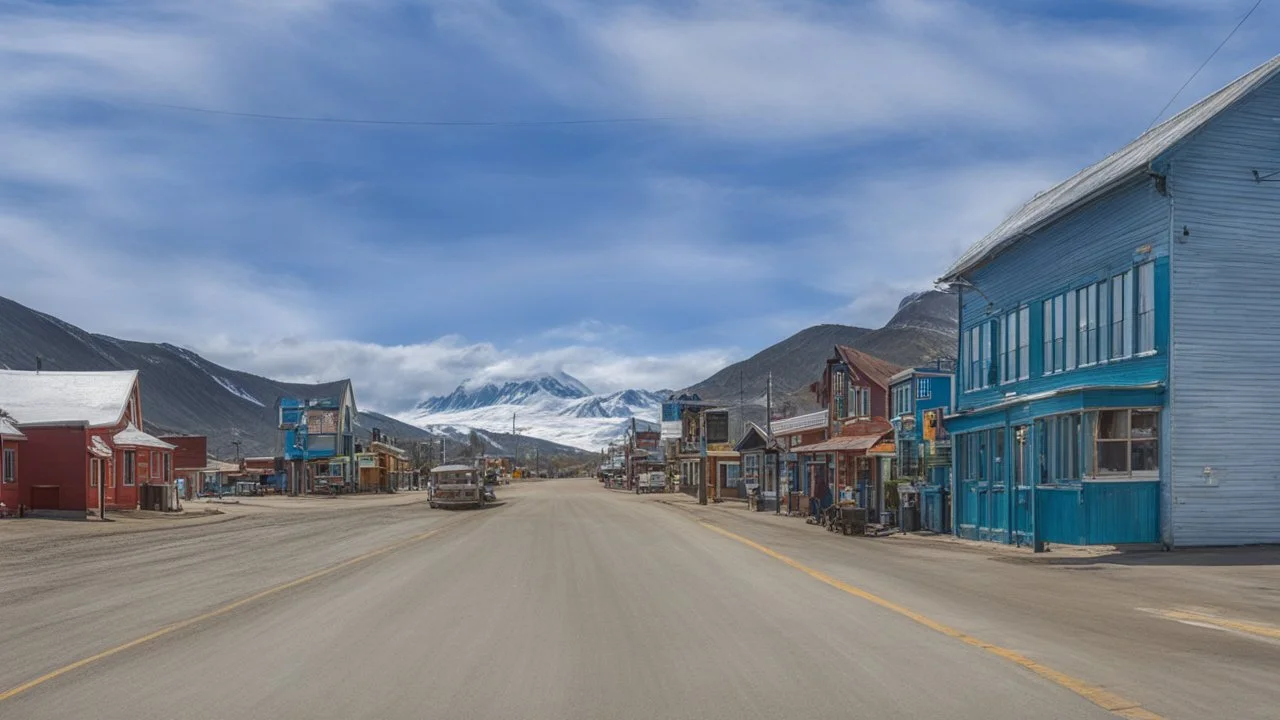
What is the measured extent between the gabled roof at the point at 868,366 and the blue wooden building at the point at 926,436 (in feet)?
10.7

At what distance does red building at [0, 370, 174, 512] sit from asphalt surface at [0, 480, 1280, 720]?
23634 mm

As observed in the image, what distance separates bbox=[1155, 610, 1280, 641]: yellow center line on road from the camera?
12133 millimetres

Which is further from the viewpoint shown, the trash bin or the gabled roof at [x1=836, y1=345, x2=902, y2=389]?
the gabled roof at [x1=836, y1=345, x2=902, y2=389]

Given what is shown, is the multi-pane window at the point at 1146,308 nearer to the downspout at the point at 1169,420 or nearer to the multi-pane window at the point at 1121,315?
the multi-pane window at the point at 1121,315

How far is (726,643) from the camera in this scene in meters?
11.4

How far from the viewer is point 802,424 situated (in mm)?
61375

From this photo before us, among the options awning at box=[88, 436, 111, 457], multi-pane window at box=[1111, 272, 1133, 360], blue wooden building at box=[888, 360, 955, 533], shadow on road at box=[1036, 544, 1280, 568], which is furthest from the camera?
awning at box=[88, 436, 111, 457]

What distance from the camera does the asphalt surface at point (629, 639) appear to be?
861cm

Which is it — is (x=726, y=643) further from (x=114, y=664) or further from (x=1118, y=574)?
(x=1118, y=574)

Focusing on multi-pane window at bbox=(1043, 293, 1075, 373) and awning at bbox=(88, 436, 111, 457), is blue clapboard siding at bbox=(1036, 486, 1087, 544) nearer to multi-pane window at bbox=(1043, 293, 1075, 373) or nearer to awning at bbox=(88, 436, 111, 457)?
multi-pane window at bbox=(1043, 293, 1075, 373)

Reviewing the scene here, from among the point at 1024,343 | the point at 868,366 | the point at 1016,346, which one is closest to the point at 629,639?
the point at 1024,343

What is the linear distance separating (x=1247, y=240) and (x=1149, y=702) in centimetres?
1940

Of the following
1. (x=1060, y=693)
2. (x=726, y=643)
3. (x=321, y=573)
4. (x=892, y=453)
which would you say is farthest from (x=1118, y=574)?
(x=892, y=453)

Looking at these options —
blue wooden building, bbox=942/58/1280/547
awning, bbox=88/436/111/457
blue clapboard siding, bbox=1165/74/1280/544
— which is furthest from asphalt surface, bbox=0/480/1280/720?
awning, bbox=88/436/111/457
